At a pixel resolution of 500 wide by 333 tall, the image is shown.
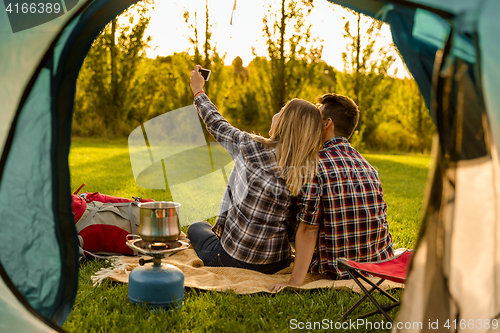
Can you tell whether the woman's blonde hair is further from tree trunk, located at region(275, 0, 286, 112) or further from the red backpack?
tree trunk, located at region(275, 0, 286, 112)

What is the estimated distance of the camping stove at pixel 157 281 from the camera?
7.31ft

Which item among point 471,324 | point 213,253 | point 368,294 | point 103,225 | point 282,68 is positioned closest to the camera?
point 471,324

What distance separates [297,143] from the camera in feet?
8.29

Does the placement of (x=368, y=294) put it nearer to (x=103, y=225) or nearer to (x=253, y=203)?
(x=253, y=203)

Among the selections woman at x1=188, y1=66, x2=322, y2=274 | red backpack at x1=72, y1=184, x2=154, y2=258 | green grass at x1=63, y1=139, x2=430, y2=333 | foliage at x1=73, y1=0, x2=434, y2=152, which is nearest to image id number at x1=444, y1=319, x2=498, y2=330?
green grass at x1=63, y1=139, x2=430, y2=333

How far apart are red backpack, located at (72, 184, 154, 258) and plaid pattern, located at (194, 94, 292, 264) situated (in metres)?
0.84

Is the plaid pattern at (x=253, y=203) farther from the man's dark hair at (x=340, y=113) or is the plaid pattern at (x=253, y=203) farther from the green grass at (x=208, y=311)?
the man's dark hair at (x=340, y=113)

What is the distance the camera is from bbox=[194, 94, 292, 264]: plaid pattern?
2.60 m

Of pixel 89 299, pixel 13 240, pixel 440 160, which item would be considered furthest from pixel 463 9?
pixel 89 299

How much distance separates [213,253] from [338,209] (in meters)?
0.98

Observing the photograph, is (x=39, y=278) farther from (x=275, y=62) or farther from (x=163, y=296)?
(x=275, y=62)

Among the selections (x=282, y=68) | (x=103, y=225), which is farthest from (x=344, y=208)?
(x=282, y=68)

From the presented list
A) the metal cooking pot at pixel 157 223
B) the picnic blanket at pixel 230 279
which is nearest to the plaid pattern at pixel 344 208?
the picnic blanket at pixel 230 279

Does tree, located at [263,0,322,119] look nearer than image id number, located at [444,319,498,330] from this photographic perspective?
No
